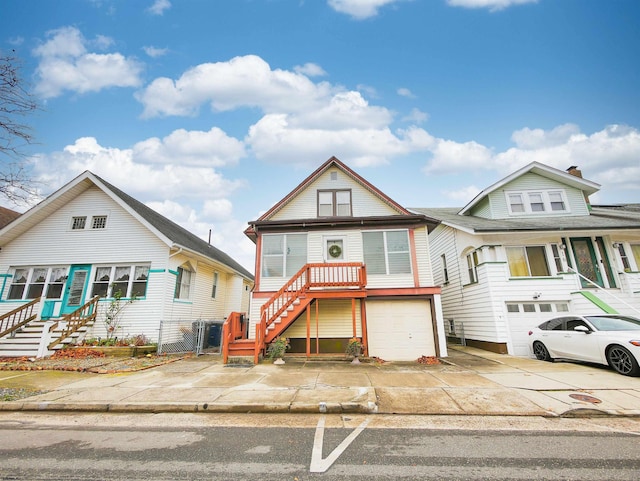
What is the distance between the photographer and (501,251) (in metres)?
12.9

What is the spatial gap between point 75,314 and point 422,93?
2316 cm

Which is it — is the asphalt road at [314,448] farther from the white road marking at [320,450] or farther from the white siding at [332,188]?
the white siding at [332,188]

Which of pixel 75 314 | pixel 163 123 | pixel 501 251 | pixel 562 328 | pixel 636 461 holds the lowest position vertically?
pixel 636 461

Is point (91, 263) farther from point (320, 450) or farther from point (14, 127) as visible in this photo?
point (320, 450)

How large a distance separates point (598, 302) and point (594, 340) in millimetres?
4149

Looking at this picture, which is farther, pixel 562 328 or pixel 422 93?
pixel 422 93

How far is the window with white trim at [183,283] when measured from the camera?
1436cm

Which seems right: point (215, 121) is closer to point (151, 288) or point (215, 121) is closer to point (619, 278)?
point (151, 288)

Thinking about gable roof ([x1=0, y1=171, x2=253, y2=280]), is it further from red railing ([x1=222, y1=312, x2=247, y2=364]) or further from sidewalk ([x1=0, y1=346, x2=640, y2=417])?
sidewalk ([x1=0, y1=346, x2=640, y2=417])

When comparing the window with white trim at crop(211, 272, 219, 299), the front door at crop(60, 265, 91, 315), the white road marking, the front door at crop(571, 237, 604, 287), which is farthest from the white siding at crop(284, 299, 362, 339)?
the front door at crop(571, 237, 604, 287)

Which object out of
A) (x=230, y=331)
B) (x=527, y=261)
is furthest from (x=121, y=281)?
(x=527, y=261)

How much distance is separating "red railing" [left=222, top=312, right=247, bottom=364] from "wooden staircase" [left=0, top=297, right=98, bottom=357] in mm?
6553

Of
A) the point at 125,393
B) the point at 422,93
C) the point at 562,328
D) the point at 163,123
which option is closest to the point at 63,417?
the point at 125,393

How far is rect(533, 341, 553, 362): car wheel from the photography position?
33.8 ft
